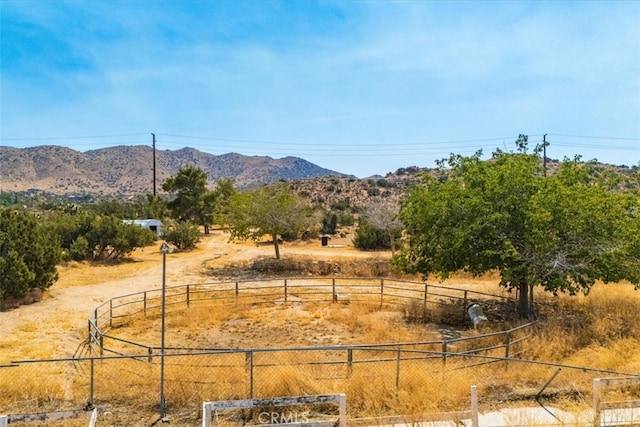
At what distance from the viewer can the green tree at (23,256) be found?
1864 centimetres

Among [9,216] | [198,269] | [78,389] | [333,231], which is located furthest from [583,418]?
[333,231]

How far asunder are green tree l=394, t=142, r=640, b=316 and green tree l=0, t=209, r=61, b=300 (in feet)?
Answer: 52.6

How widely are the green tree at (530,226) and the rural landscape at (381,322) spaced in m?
0.07

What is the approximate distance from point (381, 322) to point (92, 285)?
1561 cm

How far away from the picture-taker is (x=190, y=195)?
5334 cm

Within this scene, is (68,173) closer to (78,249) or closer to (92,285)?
(78,249)

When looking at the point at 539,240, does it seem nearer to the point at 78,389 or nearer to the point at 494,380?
the point at 494,380

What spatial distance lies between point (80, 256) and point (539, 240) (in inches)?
1104

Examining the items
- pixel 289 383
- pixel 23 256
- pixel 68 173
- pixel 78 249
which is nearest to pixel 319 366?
pixel 289 383

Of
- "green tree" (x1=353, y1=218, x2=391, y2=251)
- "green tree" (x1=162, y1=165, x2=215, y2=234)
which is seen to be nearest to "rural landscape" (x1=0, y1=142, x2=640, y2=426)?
"green tree" (x1=353, y1=218, x2=391, y2=251)

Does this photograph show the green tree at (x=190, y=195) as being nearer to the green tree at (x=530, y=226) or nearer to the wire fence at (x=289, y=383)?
the green tree at (x=530, y=226)

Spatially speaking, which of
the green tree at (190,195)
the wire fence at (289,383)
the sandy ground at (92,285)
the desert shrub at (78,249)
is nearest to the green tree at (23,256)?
the sandy ground at (92,285)

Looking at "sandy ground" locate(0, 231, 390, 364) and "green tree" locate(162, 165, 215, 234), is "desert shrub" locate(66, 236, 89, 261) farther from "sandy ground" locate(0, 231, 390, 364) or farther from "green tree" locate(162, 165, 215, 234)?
"green tree" locate(162, 165, 215, 234)

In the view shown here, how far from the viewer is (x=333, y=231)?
161 feet
